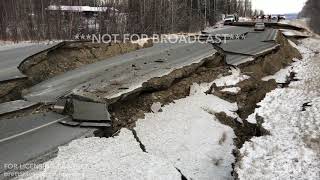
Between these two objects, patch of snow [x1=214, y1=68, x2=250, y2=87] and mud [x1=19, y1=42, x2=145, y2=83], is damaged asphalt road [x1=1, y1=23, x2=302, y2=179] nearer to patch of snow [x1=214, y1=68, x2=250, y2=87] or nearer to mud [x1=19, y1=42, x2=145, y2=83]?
mud [x1=19, y1=42, x2=145, y2=83]

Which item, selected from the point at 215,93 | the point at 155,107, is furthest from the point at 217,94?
the point at 155,107

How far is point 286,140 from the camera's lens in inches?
283

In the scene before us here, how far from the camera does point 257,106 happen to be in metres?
9.78

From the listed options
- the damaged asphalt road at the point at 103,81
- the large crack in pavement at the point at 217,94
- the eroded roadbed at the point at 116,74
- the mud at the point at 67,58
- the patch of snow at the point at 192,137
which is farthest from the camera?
the mud at the point at 67,58

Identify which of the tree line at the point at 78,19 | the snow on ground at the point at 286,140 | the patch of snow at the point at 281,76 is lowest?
the snow on ground at the point at 286,140

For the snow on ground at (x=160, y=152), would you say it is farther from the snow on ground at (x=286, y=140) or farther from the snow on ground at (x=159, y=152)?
the snow on ground at (x=286, y=140)

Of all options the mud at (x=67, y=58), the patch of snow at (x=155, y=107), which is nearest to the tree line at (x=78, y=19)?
the mud at (x=67, y=58)

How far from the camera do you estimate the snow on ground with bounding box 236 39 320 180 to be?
19.5 feet

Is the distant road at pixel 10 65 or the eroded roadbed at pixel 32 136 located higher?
the distant road at pixel 10 65

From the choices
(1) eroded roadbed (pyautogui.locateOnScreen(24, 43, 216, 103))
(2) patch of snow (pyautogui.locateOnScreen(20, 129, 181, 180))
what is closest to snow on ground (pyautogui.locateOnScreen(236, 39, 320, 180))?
(2) patch of snow (pyautogui.locateOnScreen(20, 129, 181, 180))

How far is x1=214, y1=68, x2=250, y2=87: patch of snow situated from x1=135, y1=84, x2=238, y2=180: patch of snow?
1594mm

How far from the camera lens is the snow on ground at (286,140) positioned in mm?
5945

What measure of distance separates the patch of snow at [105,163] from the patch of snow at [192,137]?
0.33m

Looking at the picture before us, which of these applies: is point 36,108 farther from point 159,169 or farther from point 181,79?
point 181,79
